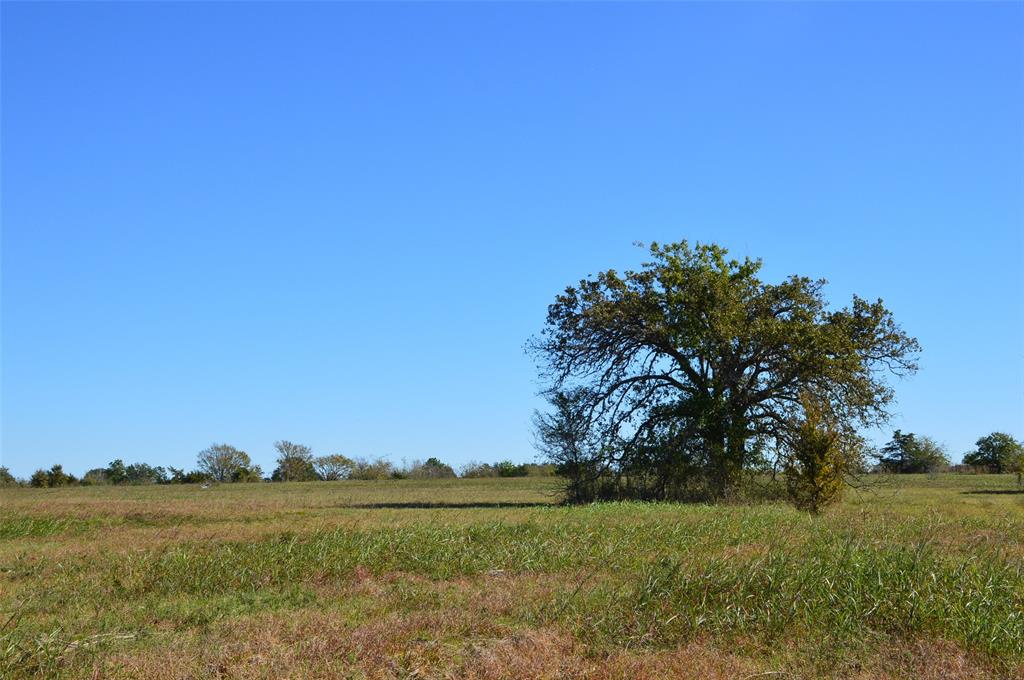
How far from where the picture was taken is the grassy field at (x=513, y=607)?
884 centimetres

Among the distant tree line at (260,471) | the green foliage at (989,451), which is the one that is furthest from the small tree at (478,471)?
the green foliage at (989,451)

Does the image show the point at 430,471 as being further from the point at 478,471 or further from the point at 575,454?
the point at 575,454

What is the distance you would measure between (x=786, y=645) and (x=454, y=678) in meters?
3.90

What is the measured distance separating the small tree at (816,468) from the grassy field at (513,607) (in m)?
11.4

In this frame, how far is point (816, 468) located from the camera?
2972 centimetres

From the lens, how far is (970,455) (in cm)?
10056

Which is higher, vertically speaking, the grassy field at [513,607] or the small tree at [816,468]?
the small tree at [816,468]

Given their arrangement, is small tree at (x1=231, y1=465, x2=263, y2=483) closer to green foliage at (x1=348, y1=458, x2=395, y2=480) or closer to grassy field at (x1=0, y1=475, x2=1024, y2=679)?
green foliage at (x1=348, y1=458, x2=395, y2=480)

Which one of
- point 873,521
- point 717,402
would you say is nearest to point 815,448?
point 717,402

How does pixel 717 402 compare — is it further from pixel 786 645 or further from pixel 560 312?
pixel 786 645

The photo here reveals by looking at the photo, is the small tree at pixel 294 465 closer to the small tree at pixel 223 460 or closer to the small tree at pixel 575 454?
the small tree at pixel 223 460

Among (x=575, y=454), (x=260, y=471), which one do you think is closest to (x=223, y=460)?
(x=260, y=471)

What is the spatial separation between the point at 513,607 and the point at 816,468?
841 inches

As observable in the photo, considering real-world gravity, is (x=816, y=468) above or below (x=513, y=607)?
above
